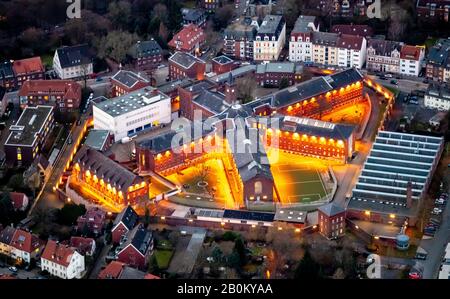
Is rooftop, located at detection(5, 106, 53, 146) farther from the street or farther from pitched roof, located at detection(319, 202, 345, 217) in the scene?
the street

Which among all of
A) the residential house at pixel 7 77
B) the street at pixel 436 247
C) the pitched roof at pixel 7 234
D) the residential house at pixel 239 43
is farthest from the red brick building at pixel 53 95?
the street at pixel 436 247

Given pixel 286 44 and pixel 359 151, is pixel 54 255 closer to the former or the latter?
pixel 359 151

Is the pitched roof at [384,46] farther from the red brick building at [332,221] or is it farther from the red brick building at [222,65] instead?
the red brick building at [332,221]

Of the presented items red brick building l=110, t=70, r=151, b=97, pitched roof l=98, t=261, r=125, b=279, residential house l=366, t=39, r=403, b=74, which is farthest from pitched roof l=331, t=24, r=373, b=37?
pitched roof l=98, t=261, r=125, b=279

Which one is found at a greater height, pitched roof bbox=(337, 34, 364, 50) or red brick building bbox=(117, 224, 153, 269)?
pitched roof bbox=(337, 34, 364, 50)

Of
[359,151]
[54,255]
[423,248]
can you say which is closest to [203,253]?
[54,255]
